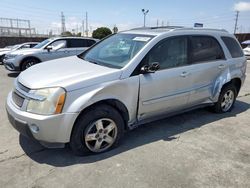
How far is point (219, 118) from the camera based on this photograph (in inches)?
195

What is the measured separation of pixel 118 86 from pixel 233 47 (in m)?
3.06

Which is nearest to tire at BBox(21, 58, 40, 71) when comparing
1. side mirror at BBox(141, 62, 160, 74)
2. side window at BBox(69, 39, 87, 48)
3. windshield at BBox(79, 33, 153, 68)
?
side window at BBox(69, 39, 87, 48)

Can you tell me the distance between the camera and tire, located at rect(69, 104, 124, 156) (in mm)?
3143

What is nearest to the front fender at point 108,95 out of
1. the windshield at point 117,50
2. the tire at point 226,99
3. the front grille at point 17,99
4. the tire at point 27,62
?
the windshield at point 117,50

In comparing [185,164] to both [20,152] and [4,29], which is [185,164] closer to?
[20,152]

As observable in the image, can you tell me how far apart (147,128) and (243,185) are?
5.98ft

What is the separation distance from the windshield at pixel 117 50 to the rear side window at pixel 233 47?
2.02m

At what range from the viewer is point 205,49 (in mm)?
4520

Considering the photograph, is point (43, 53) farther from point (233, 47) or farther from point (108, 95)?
point (108, 95)

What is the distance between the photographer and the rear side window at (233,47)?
4971 millimetres

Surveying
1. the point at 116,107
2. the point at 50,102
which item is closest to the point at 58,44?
the point at 116,107

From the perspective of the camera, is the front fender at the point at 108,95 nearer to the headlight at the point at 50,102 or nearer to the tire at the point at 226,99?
the headlight at the point at 50,102

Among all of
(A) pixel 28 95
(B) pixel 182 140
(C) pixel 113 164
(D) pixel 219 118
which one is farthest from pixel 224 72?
(A) pixel 28 95

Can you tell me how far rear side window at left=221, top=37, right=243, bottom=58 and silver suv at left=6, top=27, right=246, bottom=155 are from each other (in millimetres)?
76
